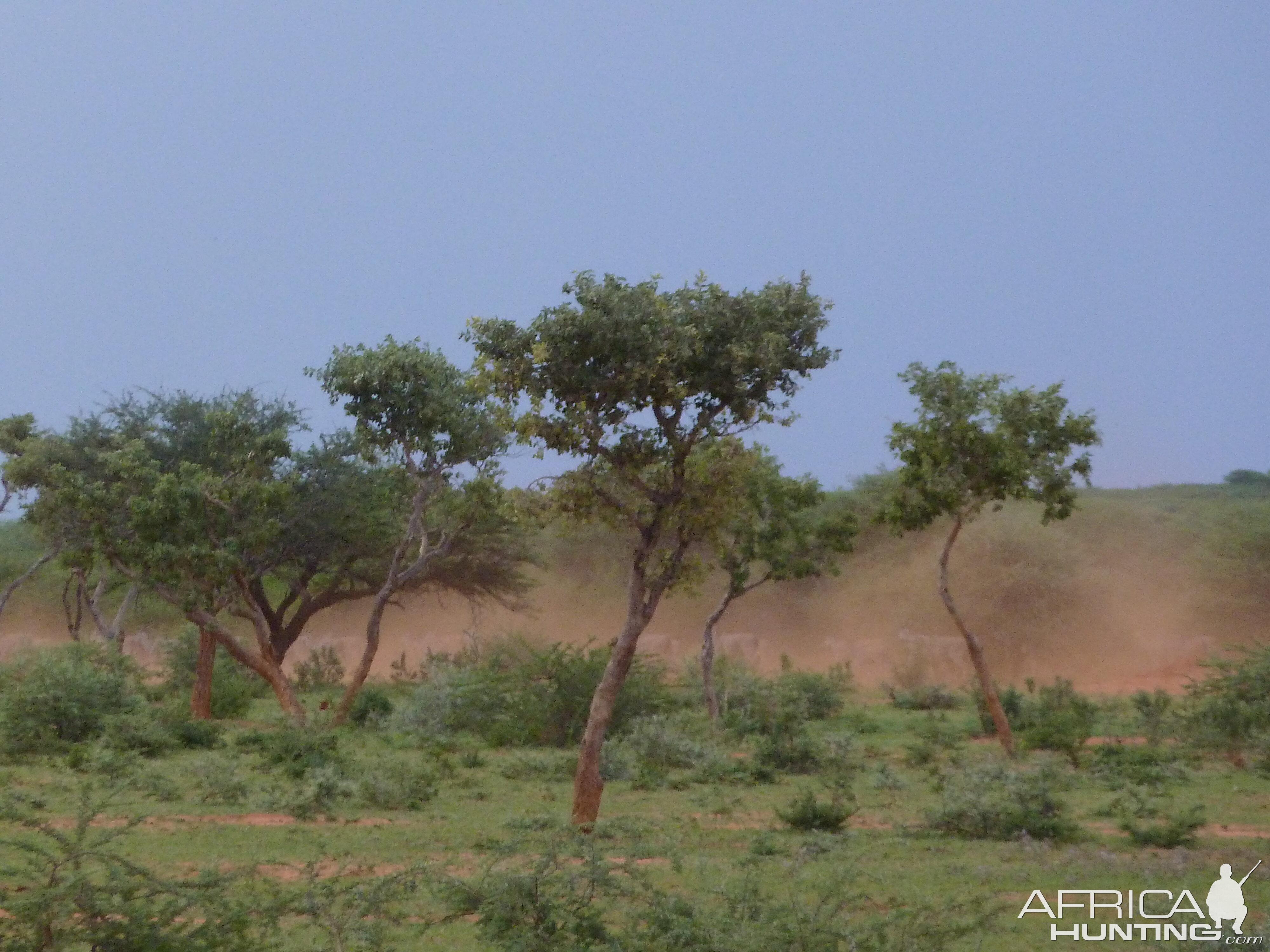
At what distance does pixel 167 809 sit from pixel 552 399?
6.02m

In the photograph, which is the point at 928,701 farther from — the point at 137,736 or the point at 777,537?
the point at 137,736

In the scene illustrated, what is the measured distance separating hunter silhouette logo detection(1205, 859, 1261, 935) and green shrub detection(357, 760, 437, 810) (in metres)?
7.99

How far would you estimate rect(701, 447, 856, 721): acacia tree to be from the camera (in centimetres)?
2186

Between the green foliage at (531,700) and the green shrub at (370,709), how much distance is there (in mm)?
1909

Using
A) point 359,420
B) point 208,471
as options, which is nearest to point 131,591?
point 208,471

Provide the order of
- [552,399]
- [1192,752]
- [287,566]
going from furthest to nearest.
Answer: [287,566] < [1192,752] < [552,399]

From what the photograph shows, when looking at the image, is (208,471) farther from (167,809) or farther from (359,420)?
(167,809)

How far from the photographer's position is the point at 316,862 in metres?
8.64

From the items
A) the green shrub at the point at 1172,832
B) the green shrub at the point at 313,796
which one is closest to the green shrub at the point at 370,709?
the green shrub at the point at 313,796

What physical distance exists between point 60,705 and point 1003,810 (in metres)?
13.2

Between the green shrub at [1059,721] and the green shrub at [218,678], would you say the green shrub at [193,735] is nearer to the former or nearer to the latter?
the green shrub at [218,678]

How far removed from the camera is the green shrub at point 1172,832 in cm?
1003

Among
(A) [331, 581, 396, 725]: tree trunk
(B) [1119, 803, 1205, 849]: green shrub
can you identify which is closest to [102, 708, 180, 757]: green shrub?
(A) [331, 581, 396, 725]: tree trunk

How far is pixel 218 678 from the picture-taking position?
84.5 ft
